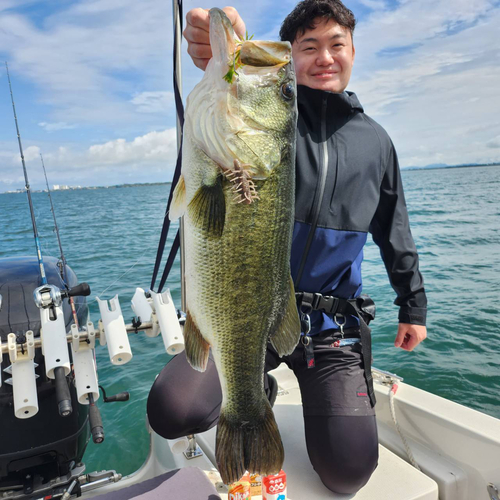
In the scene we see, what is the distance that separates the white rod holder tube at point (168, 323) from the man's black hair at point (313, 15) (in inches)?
73.0

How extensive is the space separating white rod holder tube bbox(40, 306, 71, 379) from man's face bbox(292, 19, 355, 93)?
211 centimetres

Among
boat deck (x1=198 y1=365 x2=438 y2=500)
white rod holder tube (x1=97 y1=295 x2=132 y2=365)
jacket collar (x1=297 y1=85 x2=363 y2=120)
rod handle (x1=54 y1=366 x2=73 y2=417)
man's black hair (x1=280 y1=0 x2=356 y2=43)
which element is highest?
man's black hair (x1=280 y1=0 x2=356 y2=43)

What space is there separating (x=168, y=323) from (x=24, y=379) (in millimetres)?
777

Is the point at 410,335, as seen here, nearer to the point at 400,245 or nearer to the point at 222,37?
the point at 400,245

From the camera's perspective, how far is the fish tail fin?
1.88 metres

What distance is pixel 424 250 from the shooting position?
14.7 meters

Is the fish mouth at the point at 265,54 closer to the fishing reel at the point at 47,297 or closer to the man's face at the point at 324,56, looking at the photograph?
the man's face at the point at 324,56

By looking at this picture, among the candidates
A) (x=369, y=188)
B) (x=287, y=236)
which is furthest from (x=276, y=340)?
(x=369, y=188)

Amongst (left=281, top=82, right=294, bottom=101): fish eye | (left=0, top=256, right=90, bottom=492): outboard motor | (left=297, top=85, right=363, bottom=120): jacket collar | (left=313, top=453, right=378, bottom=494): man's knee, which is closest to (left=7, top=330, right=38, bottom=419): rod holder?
(left=0, top=256, right=90, bottom=492): outboard motor

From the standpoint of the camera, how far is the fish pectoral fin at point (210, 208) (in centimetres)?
168

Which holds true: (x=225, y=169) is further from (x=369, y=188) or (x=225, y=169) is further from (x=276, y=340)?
(x=369, y=188)

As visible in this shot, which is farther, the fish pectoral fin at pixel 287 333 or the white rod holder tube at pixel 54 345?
the white rod holder tube at pixel 54 345

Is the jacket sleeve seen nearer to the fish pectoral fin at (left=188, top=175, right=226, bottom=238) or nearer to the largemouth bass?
the largemouth bass

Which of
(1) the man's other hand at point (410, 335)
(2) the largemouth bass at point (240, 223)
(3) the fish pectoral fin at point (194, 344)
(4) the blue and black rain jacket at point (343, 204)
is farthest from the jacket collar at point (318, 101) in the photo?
(3) the fish pectoral fin at point (194, 344)
